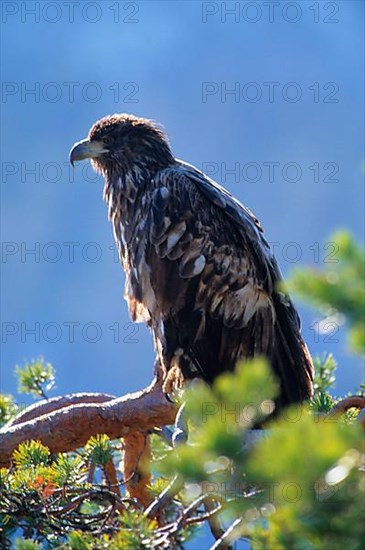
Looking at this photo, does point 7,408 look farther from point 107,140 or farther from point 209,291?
point 107,140

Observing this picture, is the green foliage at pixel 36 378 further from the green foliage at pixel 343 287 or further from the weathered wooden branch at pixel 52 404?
the green foliage at pixel 343 287

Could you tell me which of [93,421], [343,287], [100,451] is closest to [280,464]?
[343,287]

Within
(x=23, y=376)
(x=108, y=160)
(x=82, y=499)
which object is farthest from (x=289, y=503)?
(x=108, y=160)

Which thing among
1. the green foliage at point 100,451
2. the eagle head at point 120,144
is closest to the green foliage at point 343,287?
the green foliage at point 100,451

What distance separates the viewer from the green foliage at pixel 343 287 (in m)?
1.60

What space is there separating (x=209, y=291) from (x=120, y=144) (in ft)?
4.48

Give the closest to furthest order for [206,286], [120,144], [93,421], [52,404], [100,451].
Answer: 1. [100,451]
2. [93,421]
3. [206,286]
4. [52,404]
5. [120,144]

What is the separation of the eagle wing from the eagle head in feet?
2.38

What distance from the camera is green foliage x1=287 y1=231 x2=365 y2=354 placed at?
62.9 inches

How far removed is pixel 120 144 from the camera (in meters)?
5.90

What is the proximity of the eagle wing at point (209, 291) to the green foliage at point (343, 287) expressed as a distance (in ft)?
11.3

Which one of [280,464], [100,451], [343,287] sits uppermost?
[100,451]

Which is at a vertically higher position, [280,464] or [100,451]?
[100,451]

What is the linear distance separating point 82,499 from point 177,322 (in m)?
1.80
